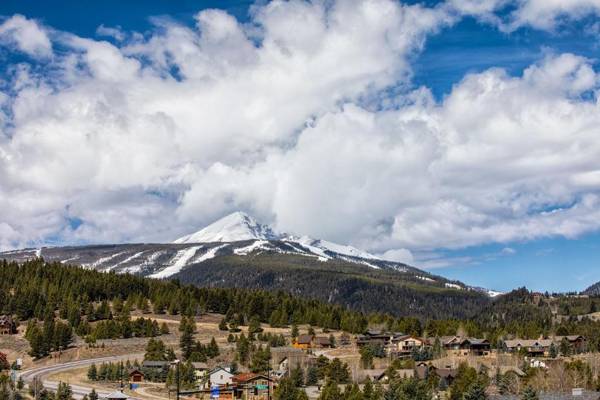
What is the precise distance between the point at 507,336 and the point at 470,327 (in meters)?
9.07

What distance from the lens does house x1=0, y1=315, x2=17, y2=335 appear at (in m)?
176

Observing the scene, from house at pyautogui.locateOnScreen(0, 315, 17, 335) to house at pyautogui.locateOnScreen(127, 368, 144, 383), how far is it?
5682 cm

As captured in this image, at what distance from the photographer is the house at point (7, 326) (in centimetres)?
17600

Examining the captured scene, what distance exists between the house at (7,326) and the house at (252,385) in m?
74.9

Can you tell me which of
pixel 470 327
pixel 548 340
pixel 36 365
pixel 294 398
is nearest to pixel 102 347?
pixel 36 365

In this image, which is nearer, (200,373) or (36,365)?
(200,373)

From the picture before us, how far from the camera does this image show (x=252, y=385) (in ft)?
409

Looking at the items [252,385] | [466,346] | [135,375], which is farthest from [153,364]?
[466,346]

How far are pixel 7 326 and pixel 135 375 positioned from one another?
6163 cm

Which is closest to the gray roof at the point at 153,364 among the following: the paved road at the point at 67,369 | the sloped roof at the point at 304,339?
the paved road at the point at 67,369

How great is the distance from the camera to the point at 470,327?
190000 mm

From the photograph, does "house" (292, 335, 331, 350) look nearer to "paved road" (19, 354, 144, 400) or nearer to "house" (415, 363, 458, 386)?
"house" (415, 363, 458, 386)

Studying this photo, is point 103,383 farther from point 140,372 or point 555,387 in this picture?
point 555,387

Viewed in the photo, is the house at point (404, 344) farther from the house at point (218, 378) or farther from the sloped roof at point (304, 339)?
the house at point (218, 378)
